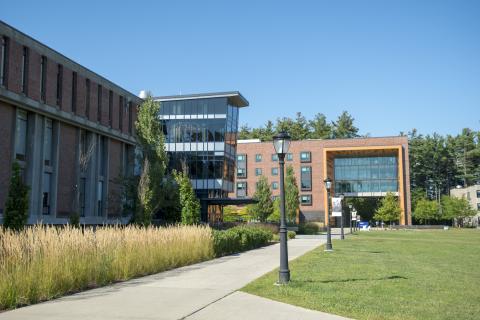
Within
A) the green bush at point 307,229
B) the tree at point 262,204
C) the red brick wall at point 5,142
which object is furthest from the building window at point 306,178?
the red brick wall at point 5,142

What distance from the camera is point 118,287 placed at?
11.5m

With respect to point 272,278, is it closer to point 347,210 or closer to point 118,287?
point 118,287

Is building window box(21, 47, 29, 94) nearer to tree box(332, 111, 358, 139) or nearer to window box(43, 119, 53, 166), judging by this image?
window box(43, 119, 53, 166)

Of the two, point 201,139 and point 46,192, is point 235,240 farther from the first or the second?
point 201,139

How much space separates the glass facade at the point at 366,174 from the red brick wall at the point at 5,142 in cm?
6902

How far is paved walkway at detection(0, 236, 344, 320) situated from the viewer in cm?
819

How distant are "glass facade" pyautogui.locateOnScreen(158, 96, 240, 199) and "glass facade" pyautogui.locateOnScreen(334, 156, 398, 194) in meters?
43.3

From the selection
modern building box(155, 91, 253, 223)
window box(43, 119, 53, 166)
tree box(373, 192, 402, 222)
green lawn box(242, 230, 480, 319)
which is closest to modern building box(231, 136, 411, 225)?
tree box(373, 192, 402, 222)

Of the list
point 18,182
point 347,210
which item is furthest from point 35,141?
point 347,210

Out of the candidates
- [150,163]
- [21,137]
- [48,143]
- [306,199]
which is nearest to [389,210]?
[306,199]

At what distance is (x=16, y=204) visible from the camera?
22.2 meters

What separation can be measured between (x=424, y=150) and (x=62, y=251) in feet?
370

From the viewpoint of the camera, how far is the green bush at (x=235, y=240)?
69.3 ft

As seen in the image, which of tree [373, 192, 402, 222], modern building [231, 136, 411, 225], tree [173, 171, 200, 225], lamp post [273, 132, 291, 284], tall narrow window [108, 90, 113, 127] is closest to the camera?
lamp post [273, 132, 291, 284]
